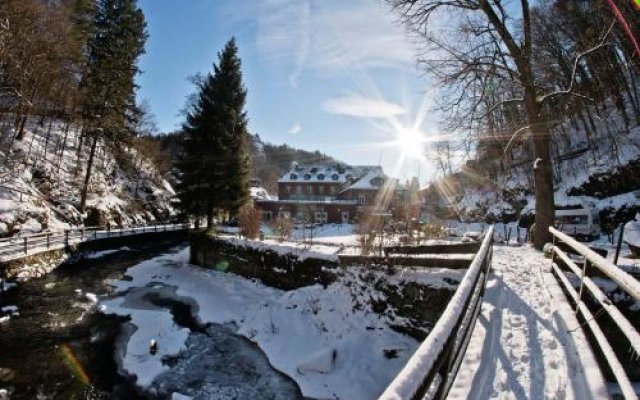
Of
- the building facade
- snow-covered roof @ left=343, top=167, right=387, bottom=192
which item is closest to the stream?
the building facade

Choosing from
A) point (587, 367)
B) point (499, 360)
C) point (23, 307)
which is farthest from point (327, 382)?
point (23, 307)

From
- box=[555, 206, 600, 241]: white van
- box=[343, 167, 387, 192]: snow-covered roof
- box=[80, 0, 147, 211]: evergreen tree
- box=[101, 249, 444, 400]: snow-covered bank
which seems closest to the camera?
box=[101, 249, 444, 400]: snow-covered bank

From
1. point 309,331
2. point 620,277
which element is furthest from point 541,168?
point 620,277

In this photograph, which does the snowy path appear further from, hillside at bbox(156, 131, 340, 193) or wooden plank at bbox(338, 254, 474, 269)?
hillside at bbox(156, 131, 340, 193)

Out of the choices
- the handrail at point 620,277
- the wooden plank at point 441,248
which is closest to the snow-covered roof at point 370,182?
the wooden plank at point 441,248

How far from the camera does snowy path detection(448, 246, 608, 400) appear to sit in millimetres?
3301

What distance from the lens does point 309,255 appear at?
13.5 metres

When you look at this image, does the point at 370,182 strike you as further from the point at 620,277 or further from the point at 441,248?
the point at 620,277

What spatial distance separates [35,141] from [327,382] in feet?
117

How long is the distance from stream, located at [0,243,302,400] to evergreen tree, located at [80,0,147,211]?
59.7ft

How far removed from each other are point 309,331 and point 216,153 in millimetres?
17804

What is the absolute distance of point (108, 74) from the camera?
30641 millimetres

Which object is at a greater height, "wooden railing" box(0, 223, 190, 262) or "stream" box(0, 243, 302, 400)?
"wooden railing" box(0, 223, 190, 262)

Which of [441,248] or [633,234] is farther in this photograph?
[441,248]
